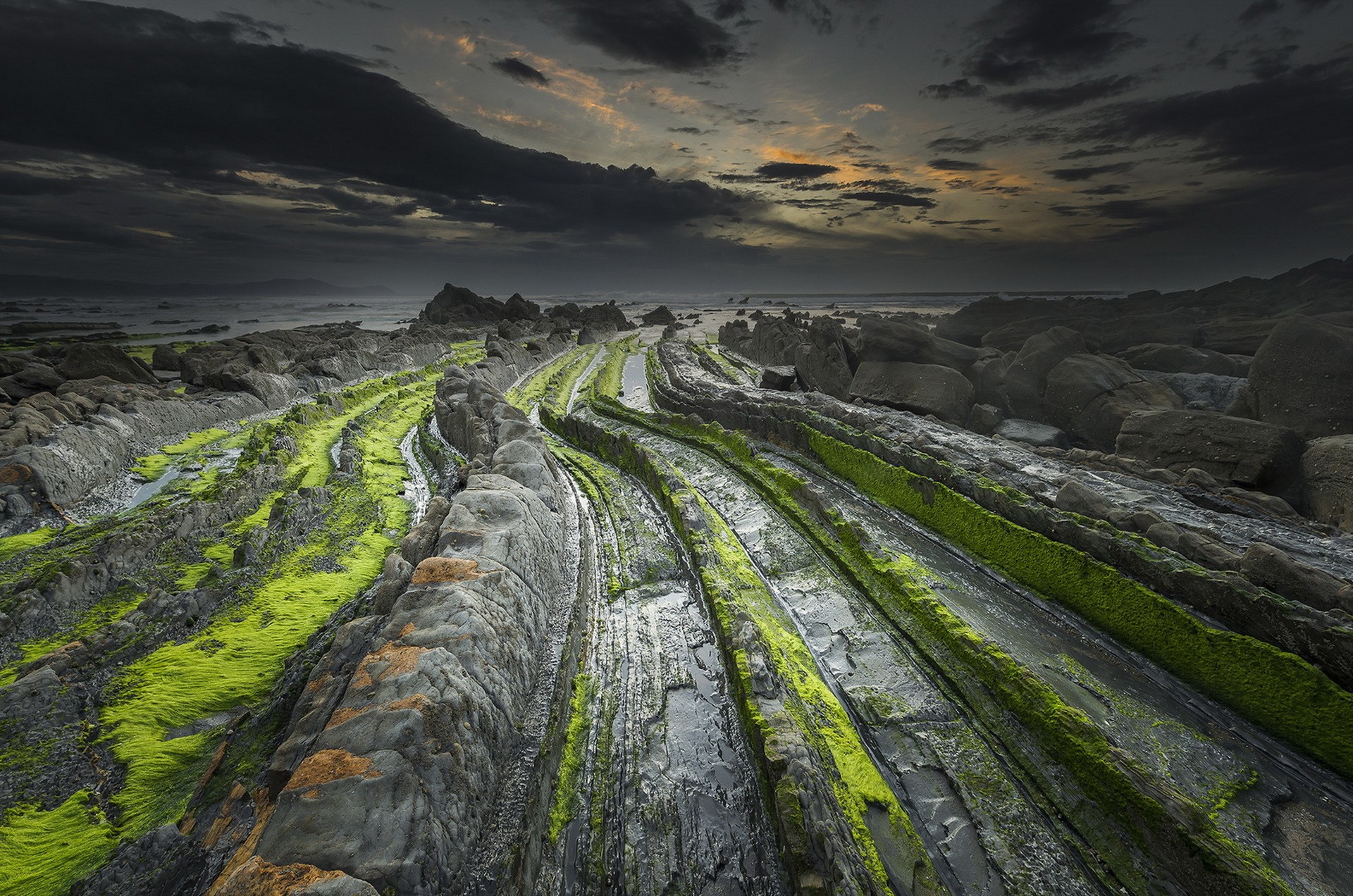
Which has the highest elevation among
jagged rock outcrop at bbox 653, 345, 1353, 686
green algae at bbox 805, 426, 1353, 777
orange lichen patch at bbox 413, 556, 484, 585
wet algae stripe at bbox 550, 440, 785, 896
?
jagged rock outcrop at bbox 653, 345, 1353, 686

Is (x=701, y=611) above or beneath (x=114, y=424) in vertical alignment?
above

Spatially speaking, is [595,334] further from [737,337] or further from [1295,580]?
[1295,580]

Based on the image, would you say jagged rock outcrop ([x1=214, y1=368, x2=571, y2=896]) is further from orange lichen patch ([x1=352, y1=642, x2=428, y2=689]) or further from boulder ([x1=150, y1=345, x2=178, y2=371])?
boulder ([x1=150, y1=345, x2=178, y2=371])

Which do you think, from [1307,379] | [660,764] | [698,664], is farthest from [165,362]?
[1307,379]

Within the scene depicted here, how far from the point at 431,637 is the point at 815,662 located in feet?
16.6

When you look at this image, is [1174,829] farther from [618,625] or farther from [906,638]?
[618,625]

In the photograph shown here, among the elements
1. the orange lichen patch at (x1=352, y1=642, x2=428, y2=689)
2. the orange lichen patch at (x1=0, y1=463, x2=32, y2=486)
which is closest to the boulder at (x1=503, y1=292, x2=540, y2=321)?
the orange lichen patch at (x1=0, y1=463, x2=32, y2=486)

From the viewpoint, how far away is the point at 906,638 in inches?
299

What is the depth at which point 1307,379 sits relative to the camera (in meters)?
13.0

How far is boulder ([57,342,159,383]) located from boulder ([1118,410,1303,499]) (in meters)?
41.9

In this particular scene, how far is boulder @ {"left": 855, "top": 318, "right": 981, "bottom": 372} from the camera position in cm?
2208

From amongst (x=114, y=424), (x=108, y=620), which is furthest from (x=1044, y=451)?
(x=114, y=424)

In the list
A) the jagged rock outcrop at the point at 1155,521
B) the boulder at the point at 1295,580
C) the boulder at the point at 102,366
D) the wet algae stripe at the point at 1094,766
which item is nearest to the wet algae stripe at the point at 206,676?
the wet algae stripe at the point at 1094,766

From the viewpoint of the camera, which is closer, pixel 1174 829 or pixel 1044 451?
pixel 1174 829
